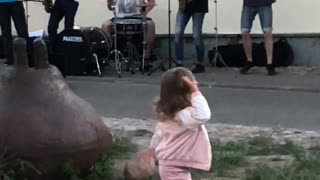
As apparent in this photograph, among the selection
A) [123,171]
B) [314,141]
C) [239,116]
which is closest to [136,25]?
[239,116]

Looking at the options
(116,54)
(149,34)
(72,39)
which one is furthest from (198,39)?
(72,39)

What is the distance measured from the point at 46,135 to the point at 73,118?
0.78 feet

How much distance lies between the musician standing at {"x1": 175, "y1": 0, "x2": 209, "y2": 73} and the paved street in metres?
0.93

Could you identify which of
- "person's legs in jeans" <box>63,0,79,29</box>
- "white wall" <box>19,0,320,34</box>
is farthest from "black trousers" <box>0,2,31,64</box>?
"white wall" <box>19,0,320,34</box>

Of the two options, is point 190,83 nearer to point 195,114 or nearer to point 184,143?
point 195,114

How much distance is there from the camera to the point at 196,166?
16.8 feet

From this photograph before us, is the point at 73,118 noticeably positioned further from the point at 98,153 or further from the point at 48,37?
the point at 48,37

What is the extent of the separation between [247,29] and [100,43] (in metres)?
2.26

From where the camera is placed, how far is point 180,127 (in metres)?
5.09

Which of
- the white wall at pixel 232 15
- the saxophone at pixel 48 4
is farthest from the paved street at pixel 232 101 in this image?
the saxophone at pixel 48 4

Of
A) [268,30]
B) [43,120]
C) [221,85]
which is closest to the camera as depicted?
[43,120]

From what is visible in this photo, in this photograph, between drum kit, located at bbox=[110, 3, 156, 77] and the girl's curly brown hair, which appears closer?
the girl's curly brown hair

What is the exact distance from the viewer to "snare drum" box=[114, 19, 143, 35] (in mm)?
12758

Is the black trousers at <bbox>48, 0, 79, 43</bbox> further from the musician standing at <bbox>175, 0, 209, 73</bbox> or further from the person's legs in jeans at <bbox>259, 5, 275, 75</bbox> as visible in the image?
the person's legs in jeans at <bbox>259, 5, 275, 75</bbox>
